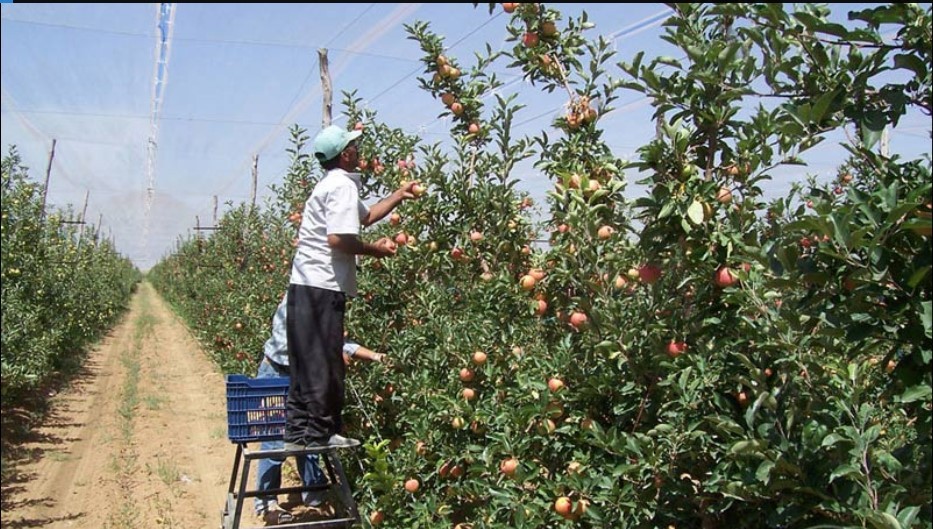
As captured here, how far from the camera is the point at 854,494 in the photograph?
1.78 metres

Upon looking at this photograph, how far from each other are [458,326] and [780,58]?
76.8 inches

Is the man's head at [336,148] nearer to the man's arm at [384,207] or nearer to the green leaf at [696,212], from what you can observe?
the man's arm at [384,207]

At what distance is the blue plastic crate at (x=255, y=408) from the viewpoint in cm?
332

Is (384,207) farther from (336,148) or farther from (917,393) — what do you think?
(917,393)

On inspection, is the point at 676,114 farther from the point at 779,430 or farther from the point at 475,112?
the point at 475,112

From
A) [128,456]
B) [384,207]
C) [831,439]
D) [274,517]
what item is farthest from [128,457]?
[831,439]

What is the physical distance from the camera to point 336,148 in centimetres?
347

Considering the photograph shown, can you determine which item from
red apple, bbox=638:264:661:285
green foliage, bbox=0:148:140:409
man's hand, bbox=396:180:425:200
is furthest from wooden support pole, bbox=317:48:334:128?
red apple, bbox=638:264:661:285

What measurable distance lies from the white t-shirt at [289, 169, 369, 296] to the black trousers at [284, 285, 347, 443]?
0.05 meters

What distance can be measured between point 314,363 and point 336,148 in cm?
92

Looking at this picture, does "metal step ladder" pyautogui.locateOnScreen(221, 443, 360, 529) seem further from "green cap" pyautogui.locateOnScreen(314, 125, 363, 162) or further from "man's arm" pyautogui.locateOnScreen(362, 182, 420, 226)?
"green cap" pyautogui.locateOnScreen(314, 125, 363, 162)

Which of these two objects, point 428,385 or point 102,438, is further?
point 102,438

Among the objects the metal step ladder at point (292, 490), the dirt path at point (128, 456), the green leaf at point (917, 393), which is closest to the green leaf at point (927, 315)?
the green leaf at point (917, 393)

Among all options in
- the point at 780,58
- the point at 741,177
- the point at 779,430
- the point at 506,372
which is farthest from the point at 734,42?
the point at 506,372
